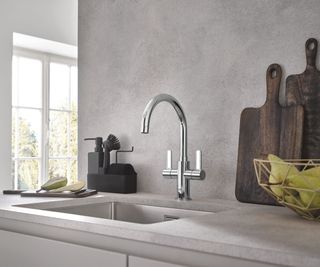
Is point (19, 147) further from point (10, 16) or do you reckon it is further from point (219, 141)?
point (219, 141)

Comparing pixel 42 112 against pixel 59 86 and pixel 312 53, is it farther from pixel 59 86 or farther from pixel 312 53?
pixel 312 53

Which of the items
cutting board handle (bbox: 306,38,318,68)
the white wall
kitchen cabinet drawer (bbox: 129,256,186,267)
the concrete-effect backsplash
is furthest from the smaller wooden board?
the white wall

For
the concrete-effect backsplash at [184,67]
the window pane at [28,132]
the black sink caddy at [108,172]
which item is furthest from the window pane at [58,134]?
the black sink caddy at [108,172]

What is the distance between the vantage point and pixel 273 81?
→ 168 centimetres

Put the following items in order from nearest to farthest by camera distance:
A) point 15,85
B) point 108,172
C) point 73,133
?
point 108,172, point 15,85, point 73,133

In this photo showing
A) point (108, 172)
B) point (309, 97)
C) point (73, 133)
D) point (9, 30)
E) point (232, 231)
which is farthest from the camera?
point (73, 133)

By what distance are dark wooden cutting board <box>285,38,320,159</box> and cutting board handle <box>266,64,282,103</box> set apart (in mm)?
52

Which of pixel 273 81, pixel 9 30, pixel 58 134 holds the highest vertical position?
pixel 9 30

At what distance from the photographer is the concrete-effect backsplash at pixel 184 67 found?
5.69ft

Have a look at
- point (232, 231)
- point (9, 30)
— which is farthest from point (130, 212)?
point (9, 30)

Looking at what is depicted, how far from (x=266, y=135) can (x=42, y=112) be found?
7.87ft

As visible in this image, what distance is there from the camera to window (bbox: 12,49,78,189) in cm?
358

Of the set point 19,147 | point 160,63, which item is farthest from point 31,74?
point 160,63

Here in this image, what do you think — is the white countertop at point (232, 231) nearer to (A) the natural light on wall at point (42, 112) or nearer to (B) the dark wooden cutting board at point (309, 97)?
(B) the dark wooden cutting board at point (309, 97)
